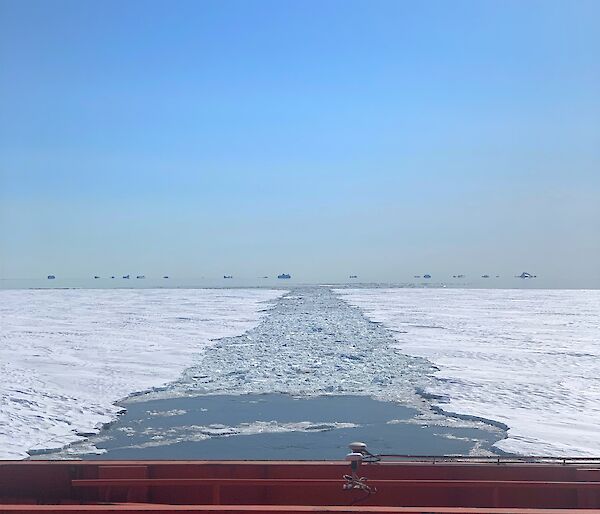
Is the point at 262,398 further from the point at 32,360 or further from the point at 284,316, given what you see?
the point at 284,316

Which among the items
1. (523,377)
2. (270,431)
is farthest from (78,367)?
(523,377)

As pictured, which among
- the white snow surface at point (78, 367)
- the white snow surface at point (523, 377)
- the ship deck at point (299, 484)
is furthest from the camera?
the white snow surface at point (78, 367)

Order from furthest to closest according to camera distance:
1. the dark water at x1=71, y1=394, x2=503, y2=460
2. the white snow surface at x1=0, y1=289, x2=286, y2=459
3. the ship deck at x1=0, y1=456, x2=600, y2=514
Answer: the white snow surface at x1=0, y1=289, x2=286, y2=459 → the dark water at x1=71, y1=394, x2=503, y2=460 → the ship deck at x1=0, y1=456, x2=600, y2=514

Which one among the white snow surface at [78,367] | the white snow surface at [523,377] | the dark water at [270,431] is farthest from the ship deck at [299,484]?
the white snow surface at [523,377]

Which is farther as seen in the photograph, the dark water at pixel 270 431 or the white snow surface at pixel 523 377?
the white snow surface at pixel 523 377

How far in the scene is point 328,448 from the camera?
625cm

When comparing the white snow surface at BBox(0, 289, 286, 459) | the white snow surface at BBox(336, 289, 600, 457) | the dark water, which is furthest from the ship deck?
the white snow surface at BBox(336, 289, 600, 457)

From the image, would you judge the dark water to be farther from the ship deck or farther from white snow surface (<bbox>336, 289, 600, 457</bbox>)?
the ship deck

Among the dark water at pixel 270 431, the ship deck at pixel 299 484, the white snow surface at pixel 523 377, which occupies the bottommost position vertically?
the dark water at pixel 270 431

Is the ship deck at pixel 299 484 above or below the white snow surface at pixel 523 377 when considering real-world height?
above

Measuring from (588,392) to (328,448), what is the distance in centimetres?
428

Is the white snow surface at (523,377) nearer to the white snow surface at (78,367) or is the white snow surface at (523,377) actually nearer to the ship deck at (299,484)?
the ship deck at (299,484)

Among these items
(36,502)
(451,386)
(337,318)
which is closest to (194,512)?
(36,502)

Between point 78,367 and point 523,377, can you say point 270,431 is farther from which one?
point 78,367
